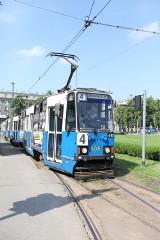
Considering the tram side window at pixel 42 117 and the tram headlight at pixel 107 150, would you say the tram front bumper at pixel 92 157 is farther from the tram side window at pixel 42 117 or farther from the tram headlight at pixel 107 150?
the tram side window at pixel 42 117

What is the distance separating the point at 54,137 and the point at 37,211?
6328mm

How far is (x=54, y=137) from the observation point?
14.2 metres

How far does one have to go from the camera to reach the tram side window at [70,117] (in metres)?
12.8

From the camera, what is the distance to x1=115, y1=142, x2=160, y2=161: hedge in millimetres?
18641

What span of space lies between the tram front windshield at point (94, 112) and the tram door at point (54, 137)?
1252mm

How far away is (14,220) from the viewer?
7.30 meters

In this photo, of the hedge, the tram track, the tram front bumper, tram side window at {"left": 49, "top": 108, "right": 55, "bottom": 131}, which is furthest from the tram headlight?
the hedge

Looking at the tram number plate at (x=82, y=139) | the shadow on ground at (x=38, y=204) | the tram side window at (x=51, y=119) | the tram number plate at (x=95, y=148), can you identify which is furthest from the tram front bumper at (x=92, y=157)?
the tram side window at (x=51, y=119)

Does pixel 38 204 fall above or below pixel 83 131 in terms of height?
below

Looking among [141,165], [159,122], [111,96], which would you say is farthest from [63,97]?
[159,122]

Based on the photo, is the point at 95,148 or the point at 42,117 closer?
the point at 95,148

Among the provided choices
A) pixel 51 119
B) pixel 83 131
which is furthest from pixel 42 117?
pixel 83 131

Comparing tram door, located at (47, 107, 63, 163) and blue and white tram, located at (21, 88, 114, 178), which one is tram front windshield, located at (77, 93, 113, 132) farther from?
tram door, located at (47, 107, 63, 163)

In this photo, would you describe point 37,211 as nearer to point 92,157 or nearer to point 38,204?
point 38,204
